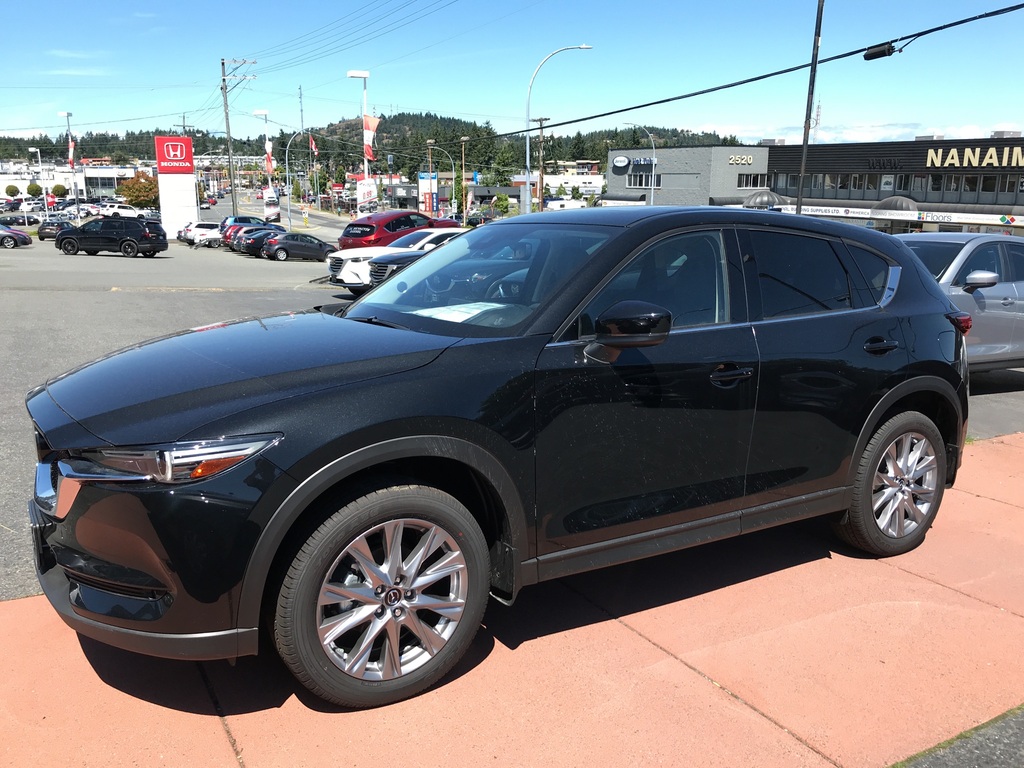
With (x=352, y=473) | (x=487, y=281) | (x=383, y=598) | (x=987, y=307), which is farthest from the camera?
(x=987, y=307)

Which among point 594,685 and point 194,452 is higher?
point 194,452

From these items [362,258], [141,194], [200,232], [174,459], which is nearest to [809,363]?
[174,459]

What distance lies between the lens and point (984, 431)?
803cm

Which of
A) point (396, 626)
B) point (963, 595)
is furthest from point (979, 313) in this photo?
point (396, 626)

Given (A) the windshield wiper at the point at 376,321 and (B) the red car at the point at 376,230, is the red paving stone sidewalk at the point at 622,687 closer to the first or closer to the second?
(A) the windshield wiper at the point at 376,321

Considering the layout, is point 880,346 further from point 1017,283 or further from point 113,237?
point 113,237

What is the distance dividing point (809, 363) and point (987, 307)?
255 inches

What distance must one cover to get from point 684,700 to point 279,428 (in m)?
1.86

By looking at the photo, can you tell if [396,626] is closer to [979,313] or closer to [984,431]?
[984,431]

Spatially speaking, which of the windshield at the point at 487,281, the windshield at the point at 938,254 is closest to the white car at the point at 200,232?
the windshield at the point at 938,254

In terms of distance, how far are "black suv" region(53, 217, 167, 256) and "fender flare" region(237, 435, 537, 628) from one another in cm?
3655

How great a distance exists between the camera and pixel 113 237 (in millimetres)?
35812

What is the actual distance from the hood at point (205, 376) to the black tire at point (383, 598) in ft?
1.60

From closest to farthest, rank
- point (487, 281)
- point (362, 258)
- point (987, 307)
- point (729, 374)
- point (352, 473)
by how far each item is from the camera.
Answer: point (352, 473) < point (729, 374) < point (487, 281) < point (987, 307) < point (362, 258)
